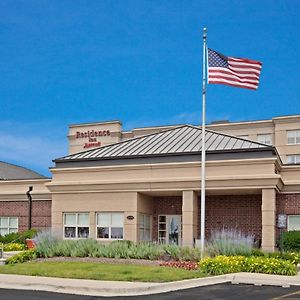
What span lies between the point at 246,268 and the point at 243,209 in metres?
10.9

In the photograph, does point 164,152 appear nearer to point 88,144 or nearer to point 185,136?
point 185,136

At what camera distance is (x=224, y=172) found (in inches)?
1202

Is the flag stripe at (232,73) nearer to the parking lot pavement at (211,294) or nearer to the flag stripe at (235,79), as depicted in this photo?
the flag stripe at (235,79)

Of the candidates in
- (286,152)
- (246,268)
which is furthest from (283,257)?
(286,152)

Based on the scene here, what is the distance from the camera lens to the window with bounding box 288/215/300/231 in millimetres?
31000

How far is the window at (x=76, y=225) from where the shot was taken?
3353 cm

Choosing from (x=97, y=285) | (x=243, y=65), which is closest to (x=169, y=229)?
(x=243, y=65)

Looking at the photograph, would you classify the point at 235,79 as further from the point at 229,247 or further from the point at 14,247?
the point at 14,247

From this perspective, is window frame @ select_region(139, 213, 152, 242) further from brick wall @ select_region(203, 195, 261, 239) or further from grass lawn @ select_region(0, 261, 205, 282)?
grass lawn @ select_region(0, 261, 205, 282)

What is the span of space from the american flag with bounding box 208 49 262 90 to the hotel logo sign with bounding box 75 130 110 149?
67113mm

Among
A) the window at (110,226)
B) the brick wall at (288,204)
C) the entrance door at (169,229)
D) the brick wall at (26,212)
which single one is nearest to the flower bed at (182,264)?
the window at (110,226)

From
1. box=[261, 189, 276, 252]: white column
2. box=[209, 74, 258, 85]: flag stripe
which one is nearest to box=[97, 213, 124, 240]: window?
box=[261, 189, 276, 252]: white column

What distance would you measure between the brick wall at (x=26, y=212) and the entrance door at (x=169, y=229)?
7.59 m

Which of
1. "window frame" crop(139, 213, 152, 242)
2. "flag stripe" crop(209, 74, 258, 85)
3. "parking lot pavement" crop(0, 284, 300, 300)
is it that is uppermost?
"flag stripe" crop(209, 74, 258, 85)
